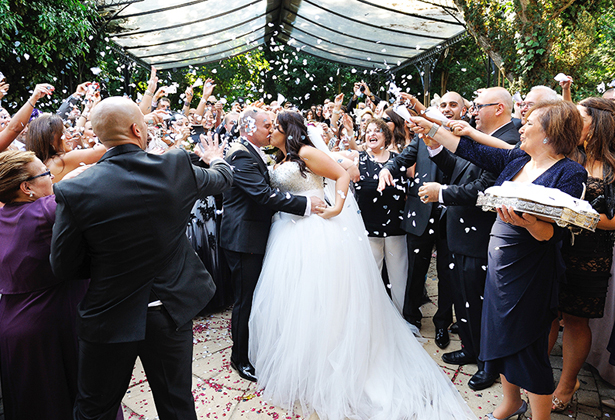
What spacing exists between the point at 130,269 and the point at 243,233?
132 cm

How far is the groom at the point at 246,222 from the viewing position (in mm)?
3088

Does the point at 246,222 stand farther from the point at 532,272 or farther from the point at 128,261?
the point at 532,272

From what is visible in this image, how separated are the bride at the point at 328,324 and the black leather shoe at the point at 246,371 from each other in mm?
108

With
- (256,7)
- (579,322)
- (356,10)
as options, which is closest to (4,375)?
(579,322)

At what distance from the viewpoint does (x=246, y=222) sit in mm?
3156

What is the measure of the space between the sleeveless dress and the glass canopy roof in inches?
259

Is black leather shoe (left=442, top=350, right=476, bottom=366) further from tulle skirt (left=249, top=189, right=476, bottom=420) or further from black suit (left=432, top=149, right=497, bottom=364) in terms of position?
tulle skirt (left=249, top=189, right=476, bottom=420)

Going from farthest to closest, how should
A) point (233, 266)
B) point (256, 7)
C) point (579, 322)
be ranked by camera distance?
1. point (256, 7)
2. point (233, 266)
3. point (579, 322)

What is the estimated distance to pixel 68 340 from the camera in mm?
2186

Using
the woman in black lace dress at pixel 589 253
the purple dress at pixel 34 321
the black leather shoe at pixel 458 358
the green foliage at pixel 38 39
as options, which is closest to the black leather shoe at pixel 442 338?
the black leather shoe at pixel 458 358

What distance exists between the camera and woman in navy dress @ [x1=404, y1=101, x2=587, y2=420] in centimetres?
217

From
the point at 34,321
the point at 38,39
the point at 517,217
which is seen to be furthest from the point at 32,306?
the point at 38,39

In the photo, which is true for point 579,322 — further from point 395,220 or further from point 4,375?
point 4,375

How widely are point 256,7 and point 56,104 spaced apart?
5599 mm
